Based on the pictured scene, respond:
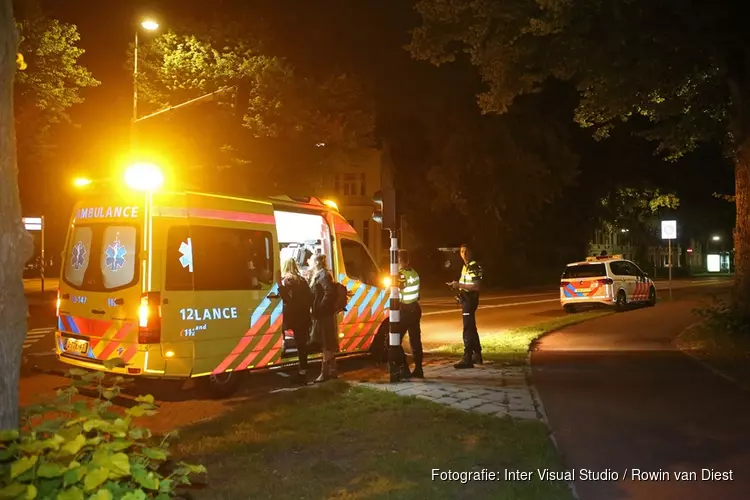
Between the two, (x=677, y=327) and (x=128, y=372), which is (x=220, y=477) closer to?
(x=128, y=372)

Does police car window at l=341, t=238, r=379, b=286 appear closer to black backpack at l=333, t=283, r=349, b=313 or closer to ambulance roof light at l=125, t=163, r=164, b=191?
black backpack at l=333, t=283, r=349, b=313

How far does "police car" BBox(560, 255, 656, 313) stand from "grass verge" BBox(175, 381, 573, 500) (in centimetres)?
1531

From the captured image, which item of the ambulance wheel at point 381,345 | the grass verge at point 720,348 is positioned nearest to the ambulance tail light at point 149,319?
the ambulance wheel at point 381,345

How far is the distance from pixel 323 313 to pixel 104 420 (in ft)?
19.6

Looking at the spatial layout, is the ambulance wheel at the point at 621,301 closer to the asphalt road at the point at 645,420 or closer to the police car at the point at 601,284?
Answer: the police car at the point at 601,284

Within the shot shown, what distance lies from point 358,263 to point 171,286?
389 centimetres

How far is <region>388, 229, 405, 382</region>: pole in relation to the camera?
30.3ft

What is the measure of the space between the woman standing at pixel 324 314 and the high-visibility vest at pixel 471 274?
2265mm

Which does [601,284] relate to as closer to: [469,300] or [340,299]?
[469,300]

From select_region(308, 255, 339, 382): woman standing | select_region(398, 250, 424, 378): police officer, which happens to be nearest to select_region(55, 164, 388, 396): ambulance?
select_region(308, 255, 339, 382): woman standing

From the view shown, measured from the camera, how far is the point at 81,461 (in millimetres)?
3193

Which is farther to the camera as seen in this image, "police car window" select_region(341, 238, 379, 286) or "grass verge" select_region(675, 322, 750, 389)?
"police car window" select_region(341, 238, 379, 286)

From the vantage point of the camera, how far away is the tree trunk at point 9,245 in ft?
10.8

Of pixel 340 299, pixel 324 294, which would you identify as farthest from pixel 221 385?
pixel 340 299
